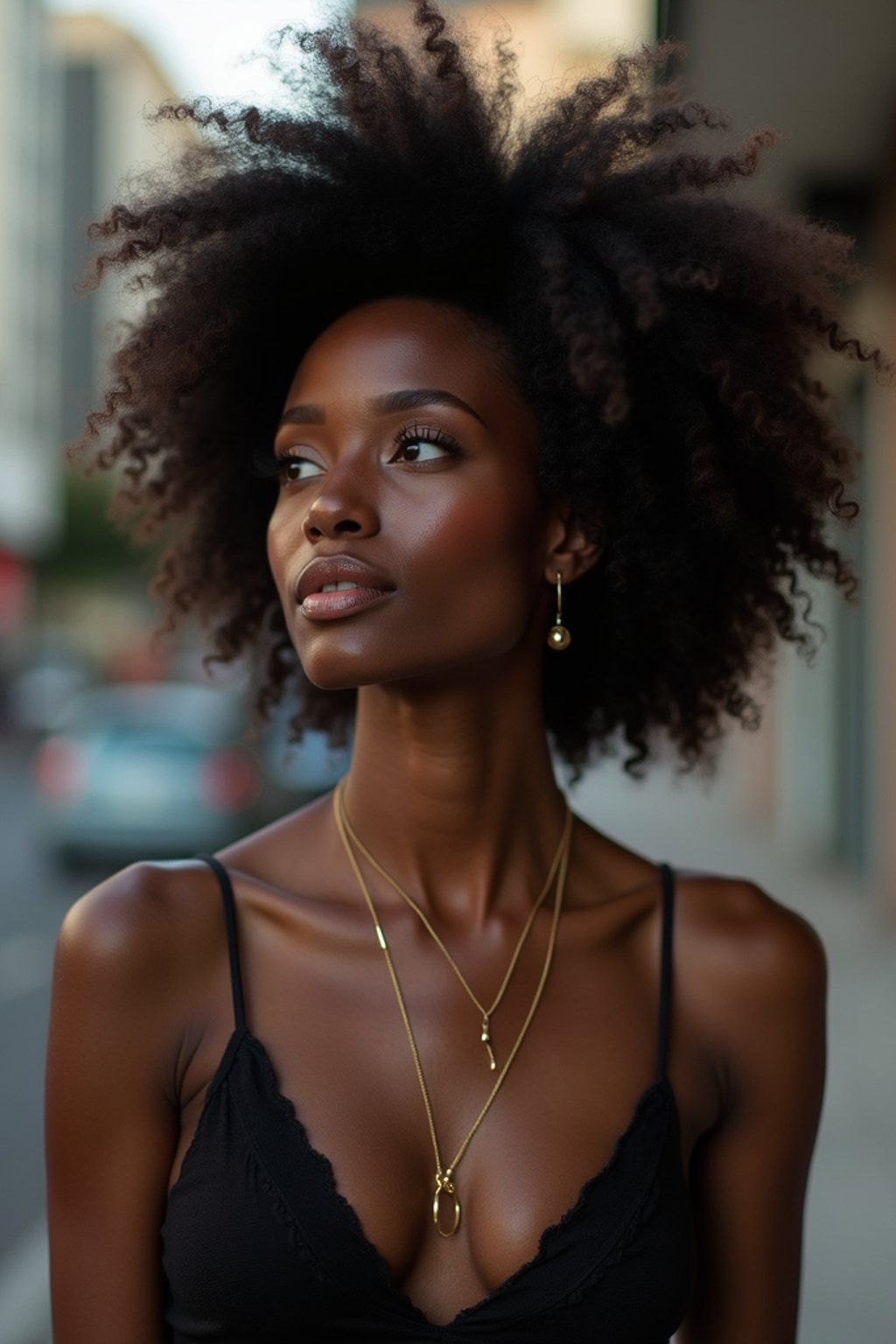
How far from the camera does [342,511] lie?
2.11 metres

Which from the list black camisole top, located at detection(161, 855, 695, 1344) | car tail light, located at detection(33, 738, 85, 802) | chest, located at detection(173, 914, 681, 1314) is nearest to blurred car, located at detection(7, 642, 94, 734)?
car tail light, located at detection(33, 738, 85, 802)

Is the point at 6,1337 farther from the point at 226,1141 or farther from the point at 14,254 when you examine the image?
the point at 14,254

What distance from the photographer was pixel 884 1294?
15.4 feet

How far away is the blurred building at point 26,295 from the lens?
42031 mm

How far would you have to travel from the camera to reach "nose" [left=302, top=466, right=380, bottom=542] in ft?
6.91

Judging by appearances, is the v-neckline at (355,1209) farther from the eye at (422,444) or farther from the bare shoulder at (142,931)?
the eye at (422,444)

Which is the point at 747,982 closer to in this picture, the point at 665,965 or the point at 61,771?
the point at 665,965

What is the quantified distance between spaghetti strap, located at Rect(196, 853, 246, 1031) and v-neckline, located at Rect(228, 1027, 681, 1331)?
1.0 inches

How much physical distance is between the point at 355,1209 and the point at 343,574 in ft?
2.86

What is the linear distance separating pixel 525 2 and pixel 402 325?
21.9ft

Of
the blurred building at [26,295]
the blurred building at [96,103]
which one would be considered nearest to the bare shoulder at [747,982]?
the blurred building at [26,295]

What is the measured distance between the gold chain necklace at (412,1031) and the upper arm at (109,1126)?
0.35m

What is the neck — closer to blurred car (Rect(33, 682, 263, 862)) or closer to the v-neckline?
the v-neckline

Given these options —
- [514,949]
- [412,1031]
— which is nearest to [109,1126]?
[412,1031]
